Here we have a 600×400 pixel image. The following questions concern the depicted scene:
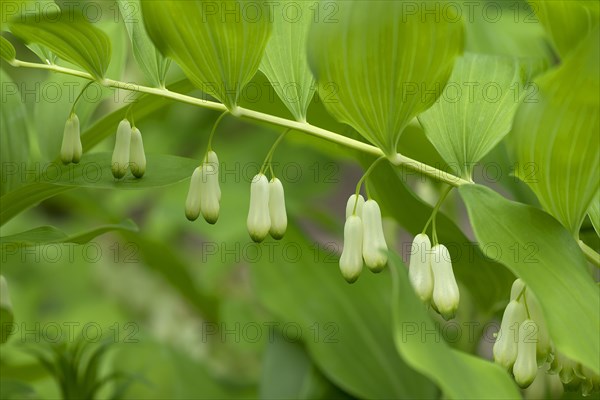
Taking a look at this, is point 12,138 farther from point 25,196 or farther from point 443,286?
point 443,286

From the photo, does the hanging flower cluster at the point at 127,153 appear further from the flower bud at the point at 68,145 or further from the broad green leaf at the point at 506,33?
the broad green leaf at the point at 506,33

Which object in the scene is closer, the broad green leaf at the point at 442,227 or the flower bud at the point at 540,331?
the flower bud at the point at 540,331

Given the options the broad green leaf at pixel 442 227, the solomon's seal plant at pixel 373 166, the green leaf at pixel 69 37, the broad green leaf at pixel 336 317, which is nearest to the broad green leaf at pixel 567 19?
the solomon's seal plant at pixel 373 166

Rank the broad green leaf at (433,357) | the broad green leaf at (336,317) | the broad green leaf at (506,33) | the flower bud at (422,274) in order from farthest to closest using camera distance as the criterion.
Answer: the broad green leaf at (506,33) < the broad green leaf at (336,317) < the flower bud at (422,274) < the broad green leaf at (433,357)

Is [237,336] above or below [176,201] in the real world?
below

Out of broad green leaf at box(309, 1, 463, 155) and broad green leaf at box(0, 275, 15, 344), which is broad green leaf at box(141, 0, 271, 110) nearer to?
broad green leaf at box(309, 1, 463, 155)

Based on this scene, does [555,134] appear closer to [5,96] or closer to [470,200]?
[470,200]

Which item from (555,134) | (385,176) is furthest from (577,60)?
(385,176)
